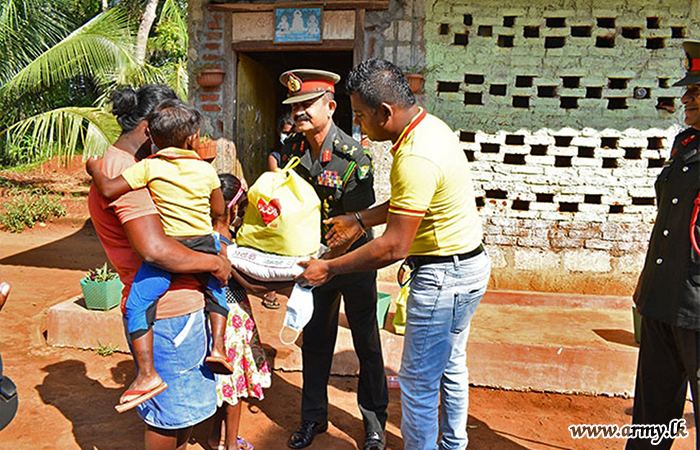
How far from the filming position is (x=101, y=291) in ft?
14.2

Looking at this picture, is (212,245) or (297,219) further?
(297,219)

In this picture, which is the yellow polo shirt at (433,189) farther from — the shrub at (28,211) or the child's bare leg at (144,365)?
the shrub at (28,211)

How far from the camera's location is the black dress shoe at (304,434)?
311 centimetres

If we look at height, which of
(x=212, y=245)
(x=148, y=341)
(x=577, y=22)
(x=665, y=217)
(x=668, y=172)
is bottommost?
(x=148, y=341)

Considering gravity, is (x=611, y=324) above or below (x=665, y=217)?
below

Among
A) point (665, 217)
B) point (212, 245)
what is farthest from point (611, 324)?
point (212, 245)

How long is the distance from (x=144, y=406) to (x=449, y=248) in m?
1.42

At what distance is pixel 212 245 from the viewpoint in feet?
7.68

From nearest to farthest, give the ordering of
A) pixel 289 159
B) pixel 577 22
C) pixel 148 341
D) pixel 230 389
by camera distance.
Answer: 1. pixel 148 341
2. pixel 230 389
3. pixel 289 159
4. pixel 577 22

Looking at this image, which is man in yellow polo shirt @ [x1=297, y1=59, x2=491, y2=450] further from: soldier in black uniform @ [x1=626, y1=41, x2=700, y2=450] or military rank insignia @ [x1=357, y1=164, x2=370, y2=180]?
soldier in black uniform @ [x1=626, y1=41, x2=700, y2=450]

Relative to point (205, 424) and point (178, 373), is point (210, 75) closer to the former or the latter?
point (205, 424)

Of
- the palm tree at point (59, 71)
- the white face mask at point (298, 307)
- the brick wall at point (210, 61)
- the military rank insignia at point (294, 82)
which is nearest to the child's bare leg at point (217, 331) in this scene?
the white face mask at point (298, 307)

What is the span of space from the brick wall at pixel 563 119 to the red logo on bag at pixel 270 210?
3.17 meters

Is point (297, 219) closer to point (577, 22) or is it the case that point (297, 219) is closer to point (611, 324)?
point (611, 324)
